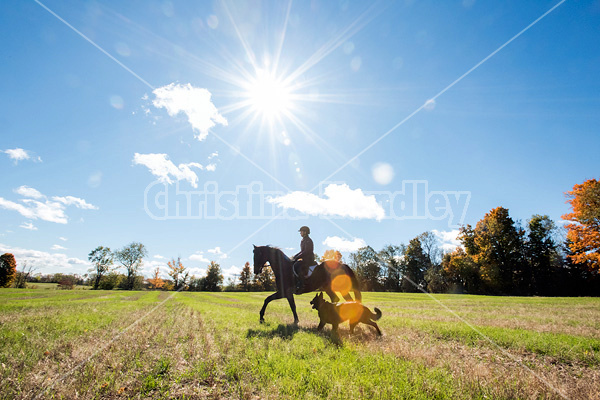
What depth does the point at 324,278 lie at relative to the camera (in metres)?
8.77

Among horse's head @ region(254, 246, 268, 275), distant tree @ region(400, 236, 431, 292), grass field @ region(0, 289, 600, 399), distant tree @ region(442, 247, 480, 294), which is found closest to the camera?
grass field @ region(0, 289, 600, 399)

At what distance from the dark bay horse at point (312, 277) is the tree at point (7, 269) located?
79904mm

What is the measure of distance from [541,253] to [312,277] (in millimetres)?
59571

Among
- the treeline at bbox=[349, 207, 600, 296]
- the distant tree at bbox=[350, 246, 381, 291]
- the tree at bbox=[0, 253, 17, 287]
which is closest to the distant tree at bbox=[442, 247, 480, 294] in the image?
the treeline at bbox=[349, 207, 600, 296]

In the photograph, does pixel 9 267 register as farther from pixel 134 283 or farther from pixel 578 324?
pixel 578 324

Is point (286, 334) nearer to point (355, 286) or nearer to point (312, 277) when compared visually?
point (312, 277)

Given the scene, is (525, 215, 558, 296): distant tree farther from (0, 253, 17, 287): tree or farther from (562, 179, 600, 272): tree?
(0, 253, 17, 287): tree

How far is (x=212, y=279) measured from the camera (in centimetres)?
7362

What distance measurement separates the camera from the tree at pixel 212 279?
73.5 m

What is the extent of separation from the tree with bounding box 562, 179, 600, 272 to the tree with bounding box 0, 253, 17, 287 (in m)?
99.7

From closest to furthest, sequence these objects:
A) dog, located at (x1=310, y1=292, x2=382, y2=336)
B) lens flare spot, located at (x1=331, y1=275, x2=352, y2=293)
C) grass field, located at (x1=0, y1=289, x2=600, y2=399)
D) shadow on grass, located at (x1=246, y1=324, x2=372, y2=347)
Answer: grass field, located at (x1=0, y1=289, x2=600, y2=399) → shadow on grass, located at (x1=246, y1=324, x2=372, y2=347) → dog, located at (x1=310, y1=292, x2=382, y2=336) → lens flare spot, located at (x1=331, y1=275, x2=352, y2=293)

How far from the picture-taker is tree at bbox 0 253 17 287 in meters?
55.2

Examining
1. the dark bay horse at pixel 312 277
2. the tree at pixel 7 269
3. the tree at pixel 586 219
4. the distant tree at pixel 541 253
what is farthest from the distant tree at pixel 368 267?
the tree at pixel 7 269

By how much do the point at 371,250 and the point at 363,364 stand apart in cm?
8793
